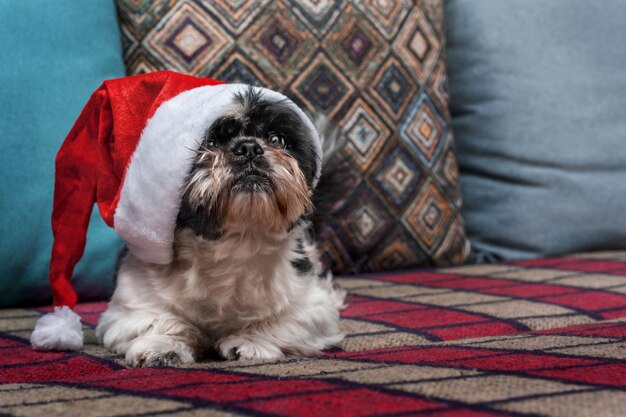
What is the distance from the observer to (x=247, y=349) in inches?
46.7

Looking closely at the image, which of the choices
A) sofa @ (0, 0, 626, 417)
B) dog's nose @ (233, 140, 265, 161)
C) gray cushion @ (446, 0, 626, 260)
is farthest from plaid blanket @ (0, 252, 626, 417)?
gray cushion @ (446, 0, 626, 260)

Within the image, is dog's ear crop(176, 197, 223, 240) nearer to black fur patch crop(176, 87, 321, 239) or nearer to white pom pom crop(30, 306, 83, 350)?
black fur patch crop(176, 87, 321, 239)

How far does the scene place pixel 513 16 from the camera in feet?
7.13

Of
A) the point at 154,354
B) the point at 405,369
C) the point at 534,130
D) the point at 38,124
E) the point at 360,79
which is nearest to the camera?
the point at 405,369

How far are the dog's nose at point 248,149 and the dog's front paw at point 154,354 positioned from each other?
0.27 metres

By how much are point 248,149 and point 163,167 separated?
0.12 metres

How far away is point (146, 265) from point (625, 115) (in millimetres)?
1447

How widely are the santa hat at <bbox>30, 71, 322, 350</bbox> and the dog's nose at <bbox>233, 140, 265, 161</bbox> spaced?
0.17ft

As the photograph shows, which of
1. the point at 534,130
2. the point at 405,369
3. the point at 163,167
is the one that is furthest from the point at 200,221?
the point at 534,130

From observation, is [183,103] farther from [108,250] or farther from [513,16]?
[513,16]

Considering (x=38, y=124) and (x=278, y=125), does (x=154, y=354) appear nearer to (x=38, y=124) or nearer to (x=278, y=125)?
(x=278, y=125)

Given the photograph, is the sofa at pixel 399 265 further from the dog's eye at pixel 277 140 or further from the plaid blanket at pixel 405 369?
the dog's eye at pixel 277 140

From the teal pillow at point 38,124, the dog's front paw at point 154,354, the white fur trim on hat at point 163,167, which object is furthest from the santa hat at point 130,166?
the teal pillow at point 38,124

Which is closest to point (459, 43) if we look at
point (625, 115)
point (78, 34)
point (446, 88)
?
point (446, 88)
